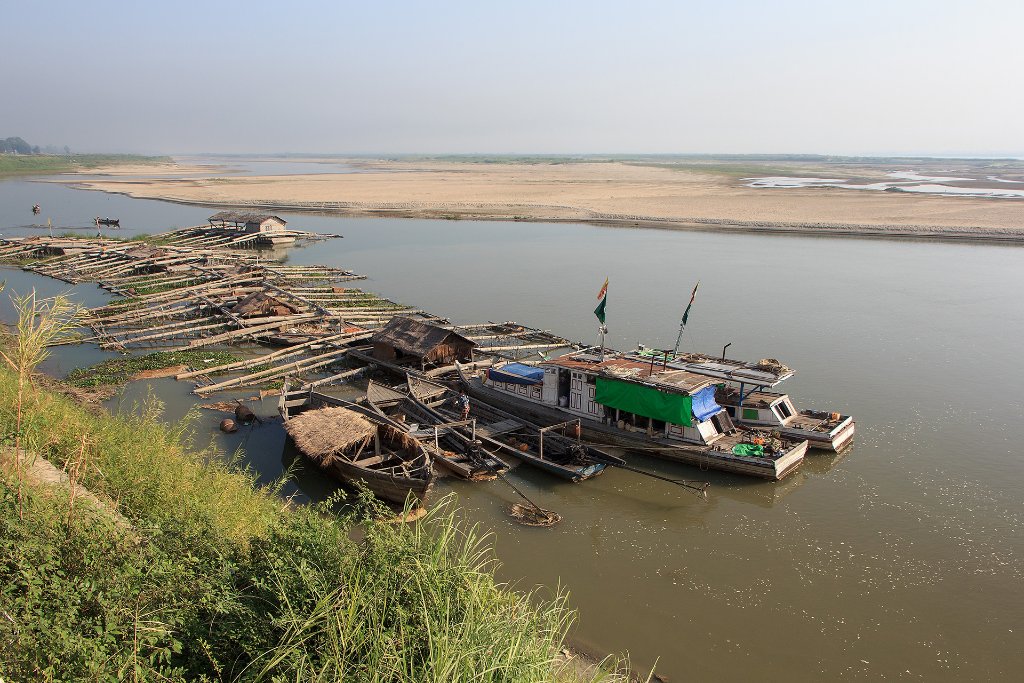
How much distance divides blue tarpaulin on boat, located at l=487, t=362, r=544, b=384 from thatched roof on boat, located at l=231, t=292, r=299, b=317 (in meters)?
14.5

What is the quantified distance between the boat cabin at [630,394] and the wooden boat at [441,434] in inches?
106

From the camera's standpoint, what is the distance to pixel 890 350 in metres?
26.8

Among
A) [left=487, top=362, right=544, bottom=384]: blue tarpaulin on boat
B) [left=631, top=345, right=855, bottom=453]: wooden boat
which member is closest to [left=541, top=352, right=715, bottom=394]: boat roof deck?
[left=631, top=345, right=855, bottom=453]: wooden boat

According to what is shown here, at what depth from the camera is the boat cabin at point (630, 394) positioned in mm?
17000

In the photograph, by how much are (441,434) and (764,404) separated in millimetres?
9332

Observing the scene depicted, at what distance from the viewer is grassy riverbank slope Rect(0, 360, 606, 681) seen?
5879mm

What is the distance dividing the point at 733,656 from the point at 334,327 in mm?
22205

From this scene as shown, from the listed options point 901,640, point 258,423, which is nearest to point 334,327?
point 258,423

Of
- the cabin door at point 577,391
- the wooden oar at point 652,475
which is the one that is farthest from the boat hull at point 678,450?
the wooden oar at point 652,475

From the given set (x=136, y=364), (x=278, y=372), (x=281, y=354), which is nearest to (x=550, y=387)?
(x=278, y=372)

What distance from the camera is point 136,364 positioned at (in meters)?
24.2

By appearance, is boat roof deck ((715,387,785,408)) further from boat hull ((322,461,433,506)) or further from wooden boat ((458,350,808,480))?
boat hull ((322,461,433,506))

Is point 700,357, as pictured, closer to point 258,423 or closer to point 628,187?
point 258,423

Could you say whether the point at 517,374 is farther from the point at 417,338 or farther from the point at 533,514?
the point at 533,514
